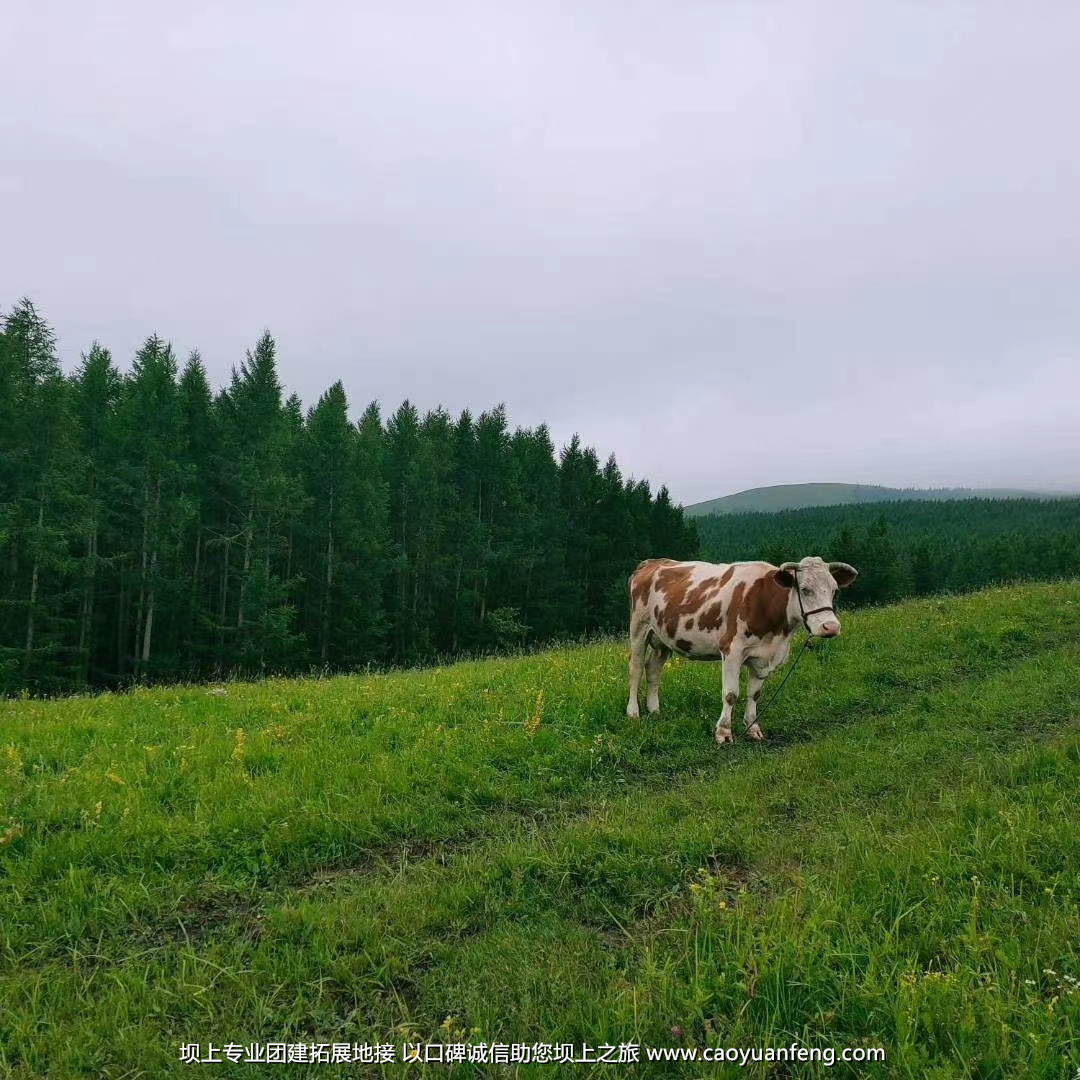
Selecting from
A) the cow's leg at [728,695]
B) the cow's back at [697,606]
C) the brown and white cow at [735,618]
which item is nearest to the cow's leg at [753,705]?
the brown and white cow at [735,618]

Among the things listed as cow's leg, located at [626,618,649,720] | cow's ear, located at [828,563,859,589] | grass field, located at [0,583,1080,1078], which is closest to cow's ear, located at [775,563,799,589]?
cow's ear, located at [828,563,859,589]

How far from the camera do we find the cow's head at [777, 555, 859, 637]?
23.7ft

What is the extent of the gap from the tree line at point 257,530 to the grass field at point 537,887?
15.4 metres

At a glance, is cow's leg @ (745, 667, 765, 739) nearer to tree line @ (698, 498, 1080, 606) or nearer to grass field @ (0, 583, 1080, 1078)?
grass field @ (0, 583, 1080, 1078)

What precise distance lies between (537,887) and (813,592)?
5125mm

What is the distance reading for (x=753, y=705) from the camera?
814 centimetres

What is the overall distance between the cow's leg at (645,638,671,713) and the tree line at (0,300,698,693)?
15476mm

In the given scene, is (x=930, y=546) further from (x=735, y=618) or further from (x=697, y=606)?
(x=735, y=618)

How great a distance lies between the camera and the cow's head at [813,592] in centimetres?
721

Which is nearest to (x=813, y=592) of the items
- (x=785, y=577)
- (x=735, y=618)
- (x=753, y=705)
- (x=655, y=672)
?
(x=785, y=577)

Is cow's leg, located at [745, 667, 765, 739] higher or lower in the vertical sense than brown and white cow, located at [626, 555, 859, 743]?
lower

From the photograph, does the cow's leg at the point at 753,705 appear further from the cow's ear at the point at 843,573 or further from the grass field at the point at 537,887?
the cow's ear at the point at 843,573

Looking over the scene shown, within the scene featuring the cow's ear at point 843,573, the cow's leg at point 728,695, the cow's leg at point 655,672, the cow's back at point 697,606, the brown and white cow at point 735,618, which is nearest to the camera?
the brown and white cow at point 735,618

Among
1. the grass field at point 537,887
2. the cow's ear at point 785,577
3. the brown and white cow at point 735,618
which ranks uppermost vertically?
the cow's ear at point 785,577
